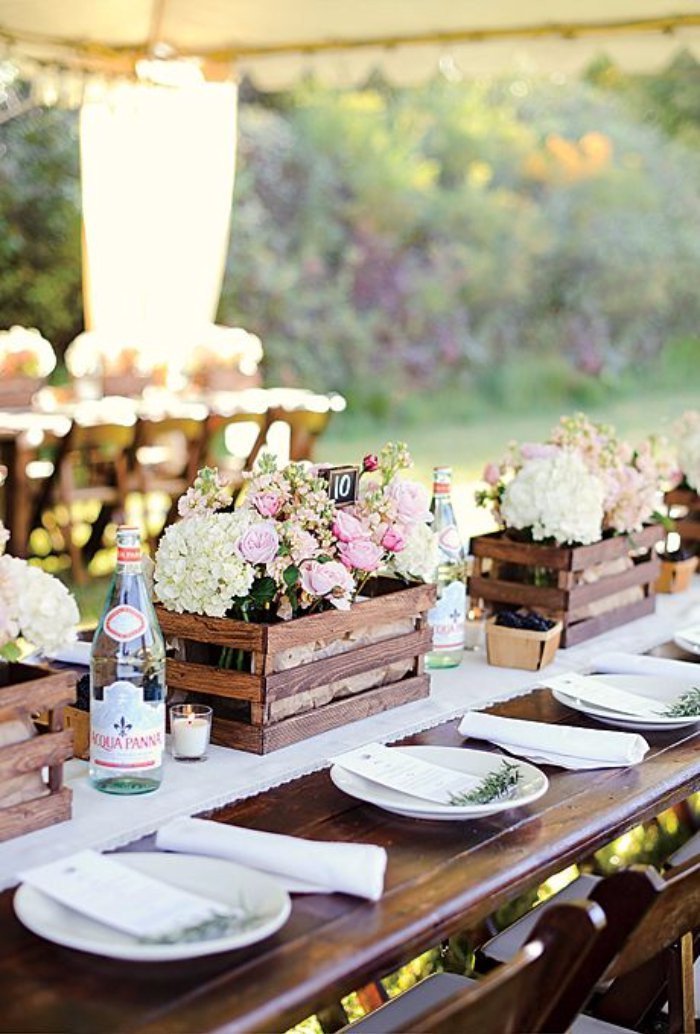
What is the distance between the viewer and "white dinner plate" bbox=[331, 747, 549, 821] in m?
1.85

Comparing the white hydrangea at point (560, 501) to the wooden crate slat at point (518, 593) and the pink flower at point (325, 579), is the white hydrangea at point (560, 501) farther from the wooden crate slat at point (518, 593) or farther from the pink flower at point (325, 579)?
the pink flower at point (325, 579)

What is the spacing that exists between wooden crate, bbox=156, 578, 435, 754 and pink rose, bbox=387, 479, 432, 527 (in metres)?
0.12

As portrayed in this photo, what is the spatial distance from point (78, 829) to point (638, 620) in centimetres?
154

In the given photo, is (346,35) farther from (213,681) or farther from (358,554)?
(213,681)

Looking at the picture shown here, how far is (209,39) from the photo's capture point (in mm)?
7934

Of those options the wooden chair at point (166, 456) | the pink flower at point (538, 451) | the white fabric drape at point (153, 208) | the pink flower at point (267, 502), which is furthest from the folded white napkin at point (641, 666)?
the white fabric drape at point (153, 208)

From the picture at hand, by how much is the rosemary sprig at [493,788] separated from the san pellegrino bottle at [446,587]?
1.81ft

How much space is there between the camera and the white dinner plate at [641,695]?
2.28m

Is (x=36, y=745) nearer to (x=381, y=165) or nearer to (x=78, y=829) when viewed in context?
(x=78, y=829)

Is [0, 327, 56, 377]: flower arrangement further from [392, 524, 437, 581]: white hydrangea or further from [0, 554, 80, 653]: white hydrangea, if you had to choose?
[0, 554, 80, 653]: white hydrangea

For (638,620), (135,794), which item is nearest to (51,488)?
(638,620)

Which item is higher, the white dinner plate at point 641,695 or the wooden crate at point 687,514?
the wooden crate at point 687,514

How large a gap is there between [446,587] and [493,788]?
0.75 metres

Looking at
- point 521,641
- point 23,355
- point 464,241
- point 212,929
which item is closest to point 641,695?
point 521,641
